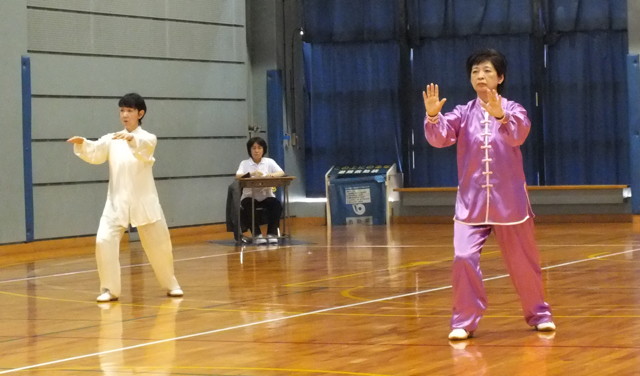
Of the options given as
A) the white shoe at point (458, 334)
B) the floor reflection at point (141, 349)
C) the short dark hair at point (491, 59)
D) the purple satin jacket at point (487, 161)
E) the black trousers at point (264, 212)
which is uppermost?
the short dark hair at point (491, 59)

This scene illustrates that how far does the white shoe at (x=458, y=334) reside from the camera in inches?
235

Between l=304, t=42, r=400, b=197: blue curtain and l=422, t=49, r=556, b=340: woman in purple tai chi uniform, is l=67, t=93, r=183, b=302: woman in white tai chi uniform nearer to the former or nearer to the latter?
l=422, t=49, r=556, b=340: woman in purple tai chi uniform

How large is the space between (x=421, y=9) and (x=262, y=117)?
9.89 feet

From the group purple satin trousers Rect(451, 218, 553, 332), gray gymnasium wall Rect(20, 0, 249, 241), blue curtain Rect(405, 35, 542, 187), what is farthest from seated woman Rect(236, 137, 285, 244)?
purple satin trousers Rect(451, 218, 553, 332)

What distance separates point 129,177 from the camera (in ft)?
28.5

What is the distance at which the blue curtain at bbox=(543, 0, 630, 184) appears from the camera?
1658 cm

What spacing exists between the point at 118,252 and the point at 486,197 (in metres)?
3.47

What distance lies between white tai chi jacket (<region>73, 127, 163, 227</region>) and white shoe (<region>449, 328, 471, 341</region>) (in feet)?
11.0

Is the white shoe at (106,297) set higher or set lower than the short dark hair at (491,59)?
lower

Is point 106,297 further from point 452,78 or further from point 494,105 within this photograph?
point 452,78

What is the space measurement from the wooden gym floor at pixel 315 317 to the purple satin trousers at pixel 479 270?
0.51 feet

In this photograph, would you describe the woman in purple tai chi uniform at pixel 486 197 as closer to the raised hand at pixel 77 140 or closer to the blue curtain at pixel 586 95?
the raised hand at pixel 77 140

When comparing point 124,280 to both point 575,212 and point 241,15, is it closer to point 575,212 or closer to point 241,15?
point 241,15

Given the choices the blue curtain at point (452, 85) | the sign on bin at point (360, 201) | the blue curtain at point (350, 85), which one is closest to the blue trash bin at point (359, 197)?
the sign on bin at point (360, 201)
